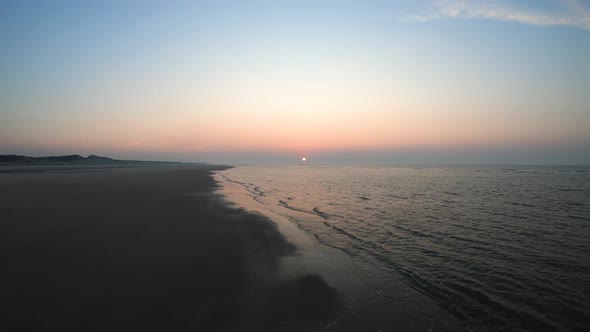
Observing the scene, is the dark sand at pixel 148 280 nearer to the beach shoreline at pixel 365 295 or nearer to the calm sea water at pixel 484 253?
the beach shoreline at pixel 365 295

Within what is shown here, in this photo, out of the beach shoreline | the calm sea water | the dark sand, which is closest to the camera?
the dark sand

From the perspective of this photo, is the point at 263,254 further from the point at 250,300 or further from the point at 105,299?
the point at 105,299

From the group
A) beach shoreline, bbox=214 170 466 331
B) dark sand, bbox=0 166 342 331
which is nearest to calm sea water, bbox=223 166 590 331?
beach shoreline, bbox=214 170 466 331

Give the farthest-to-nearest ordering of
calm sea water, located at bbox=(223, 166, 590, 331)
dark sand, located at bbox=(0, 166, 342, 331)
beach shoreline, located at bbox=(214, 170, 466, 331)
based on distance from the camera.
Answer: calm sea water, located at bbox=(223, 166, 590, 331)
beach shoreline, located at bbox=(214, 170, 466, 331)
dark sand, located at bbox=(0, 166, 342, 331)

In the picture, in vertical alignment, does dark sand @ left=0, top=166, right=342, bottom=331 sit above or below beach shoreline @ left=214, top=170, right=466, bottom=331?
above

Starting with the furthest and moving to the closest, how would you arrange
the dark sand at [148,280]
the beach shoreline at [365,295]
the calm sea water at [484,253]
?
the calm sea water at [484,253] → the beach shoreline at [365,295] → the dark sand at [148,280]

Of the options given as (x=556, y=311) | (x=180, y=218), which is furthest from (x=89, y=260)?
(x=556, y=311)

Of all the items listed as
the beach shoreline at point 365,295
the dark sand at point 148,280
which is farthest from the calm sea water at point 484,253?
the dark sand at point 148,280

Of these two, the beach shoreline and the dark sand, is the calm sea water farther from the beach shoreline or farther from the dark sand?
the dark sand

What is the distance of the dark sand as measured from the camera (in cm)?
586

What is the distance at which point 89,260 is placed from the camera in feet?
29.8

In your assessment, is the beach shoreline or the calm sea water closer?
the beach shoreline

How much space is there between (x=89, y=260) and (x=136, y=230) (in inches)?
167

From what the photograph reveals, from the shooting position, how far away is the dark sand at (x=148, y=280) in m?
5.86
